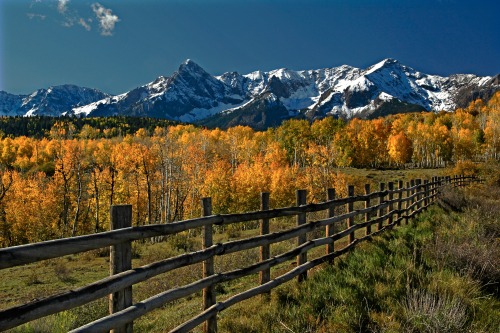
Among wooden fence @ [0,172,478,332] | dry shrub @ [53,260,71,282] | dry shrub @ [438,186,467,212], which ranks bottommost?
dry shrub @ [53,260,71,282]

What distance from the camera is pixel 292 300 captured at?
607cm

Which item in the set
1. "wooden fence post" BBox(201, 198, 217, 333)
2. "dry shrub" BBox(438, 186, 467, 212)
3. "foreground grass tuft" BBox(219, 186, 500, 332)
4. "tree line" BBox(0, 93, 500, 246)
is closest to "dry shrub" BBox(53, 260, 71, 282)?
"tree line" BBox(0, 93, 500, 246)

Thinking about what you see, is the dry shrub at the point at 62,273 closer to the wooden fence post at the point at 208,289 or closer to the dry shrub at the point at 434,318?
the wooden fence post at the point at 208,289

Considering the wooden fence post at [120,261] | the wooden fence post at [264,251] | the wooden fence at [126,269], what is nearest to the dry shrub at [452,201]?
the wooden fence post at [264,251]

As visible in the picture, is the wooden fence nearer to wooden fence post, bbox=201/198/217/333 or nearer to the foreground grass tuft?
wooden fence post, bbox=201/198/217/333

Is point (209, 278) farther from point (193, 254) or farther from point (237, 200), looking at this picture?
point (237, 200)

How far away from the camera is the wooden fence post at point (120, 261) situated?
12.6ft

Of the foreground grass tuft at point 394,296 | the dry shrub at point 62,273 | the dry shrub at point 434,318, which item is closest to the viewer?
the dry shrub at point 434,318

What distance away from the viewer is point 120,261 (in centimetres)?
392

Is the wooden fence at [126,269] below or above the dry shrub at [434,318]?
above

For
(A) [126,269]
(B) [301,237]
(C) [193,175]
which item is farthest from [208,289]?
(C) [193,175]

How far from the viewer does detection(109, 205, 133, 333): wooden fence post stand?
3.84m

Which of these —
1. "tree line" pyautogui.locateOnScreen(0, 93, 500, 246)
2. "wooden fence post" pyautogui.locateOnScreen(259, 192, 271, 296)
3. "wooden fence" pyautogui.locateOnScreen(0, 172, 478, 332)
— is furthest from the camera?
"tree line" pyautogui.locateOnScreen(0, 93, 500, 246)

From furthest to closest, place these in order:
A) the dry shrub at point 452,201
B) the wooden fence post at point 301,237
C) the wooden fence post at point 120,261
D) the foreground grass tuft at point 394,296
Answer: the dry shrub at point 452,201, the wooden fence post at point 301,237, the foreground grass tuft at point 394,296, the wooden fence post at point 120,261
